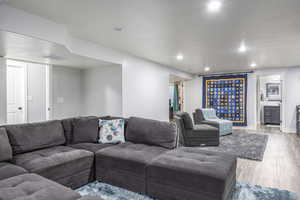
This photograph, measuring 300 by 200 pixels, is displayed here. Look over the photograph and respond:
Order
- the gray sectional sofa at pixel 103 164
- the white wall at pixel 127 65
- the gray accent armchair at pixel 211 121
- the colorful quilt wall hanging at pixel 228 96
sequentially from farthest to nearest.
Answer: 1. the colorful quilt wall hanging at pixel 228 96
2. the gray accent armchair at pixel 211 121
3. the white wall at pixel 127 65
4. the gray sectional sofa at pixel 103 164

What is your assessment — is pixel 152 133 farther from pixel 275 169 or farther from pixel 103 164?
pixel 275 169

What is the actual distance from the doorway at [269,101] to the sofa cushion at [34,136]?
26.0 feet

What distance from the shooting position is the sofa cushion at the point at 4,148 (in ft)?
7.18

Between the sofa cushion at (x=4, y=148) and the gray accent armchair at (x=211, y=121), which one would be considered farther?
the gray accent armchair at (x=211, y=121)

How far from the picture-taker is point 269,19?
2.56m

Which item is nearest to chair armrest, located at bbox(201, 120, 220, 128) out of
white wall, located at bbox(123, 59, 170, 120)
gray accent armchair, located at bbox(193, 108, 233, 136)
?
gray accent armchair, located at bbox(193, 108, 233, 136)

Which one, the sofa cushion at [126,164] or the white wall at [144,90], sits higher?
the white wall at [144,90]

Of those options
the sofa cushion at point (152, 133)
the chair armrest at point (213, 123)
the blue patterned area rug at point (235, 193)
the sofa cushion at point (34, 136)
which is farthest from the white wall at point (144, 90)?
the blue patterned area rug at point (235, 193)

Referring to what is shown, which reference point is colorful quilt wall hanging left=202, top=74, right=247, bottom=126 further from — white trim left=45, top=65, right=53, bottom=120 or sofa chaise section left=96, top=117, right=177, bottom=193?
white trim left=45, top=65, right=53, bottom=120

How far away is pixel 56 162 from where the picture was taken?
7.28 feet

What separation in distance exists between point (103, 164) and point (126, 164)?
0.39m

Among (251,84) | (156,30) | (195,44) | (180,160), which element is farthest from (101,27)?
(251,84)

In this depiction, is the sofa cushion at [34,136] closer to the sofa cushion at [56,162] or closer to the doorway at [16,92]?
the sofa cushion at [56,162]

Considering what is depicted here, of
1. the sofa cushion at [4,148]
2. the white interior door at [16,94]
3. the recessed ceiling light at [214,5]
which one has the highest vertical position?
the recessed ceiling light at [214,5]
